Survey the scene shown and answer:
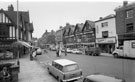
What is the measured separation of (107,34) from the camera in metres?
29.0

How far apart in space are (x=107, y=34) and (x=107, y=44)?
266cm

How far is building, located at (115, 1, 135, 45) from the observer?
75.6ft

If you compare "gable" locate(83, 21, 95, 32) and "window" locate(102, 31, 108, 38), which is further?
"gable" locate(83, 21, 95, 32)

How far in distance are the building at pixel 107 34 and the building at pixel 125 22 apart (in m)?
1.33

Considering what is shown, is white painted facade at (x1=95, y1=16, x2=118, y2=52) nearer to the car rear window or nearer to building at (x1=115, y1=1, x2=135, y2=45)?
building at (x1=115, y1=1, x2=135, y2=45)

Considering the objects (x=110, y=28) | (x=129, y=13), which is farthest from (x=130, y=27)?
(x=110, y=28)

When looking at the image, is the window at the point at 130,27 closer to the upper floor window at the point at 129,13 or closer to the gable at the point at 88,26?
the upper floor window at the point at 129,13

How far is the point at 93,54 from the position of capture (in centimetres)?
2525

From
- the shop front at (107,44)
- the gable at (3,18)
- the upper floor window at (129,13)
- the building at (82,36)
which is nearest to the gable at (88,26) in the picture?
the building at (82,36)

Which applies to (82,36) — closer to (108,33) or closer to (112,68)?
(108,33)

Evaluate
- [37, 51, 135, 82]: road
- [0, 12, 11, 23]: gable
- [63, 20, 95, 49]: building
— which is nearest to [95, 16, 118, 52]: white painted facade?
[63, 20, 95, 49]: building

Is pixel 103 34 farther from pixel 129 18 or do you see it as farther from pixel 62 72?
pixel 62 72

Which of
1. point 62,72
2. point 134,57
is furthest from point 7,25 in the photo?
point 134,57

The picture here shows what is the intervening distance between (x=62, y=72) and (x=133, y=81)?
4839 mm
